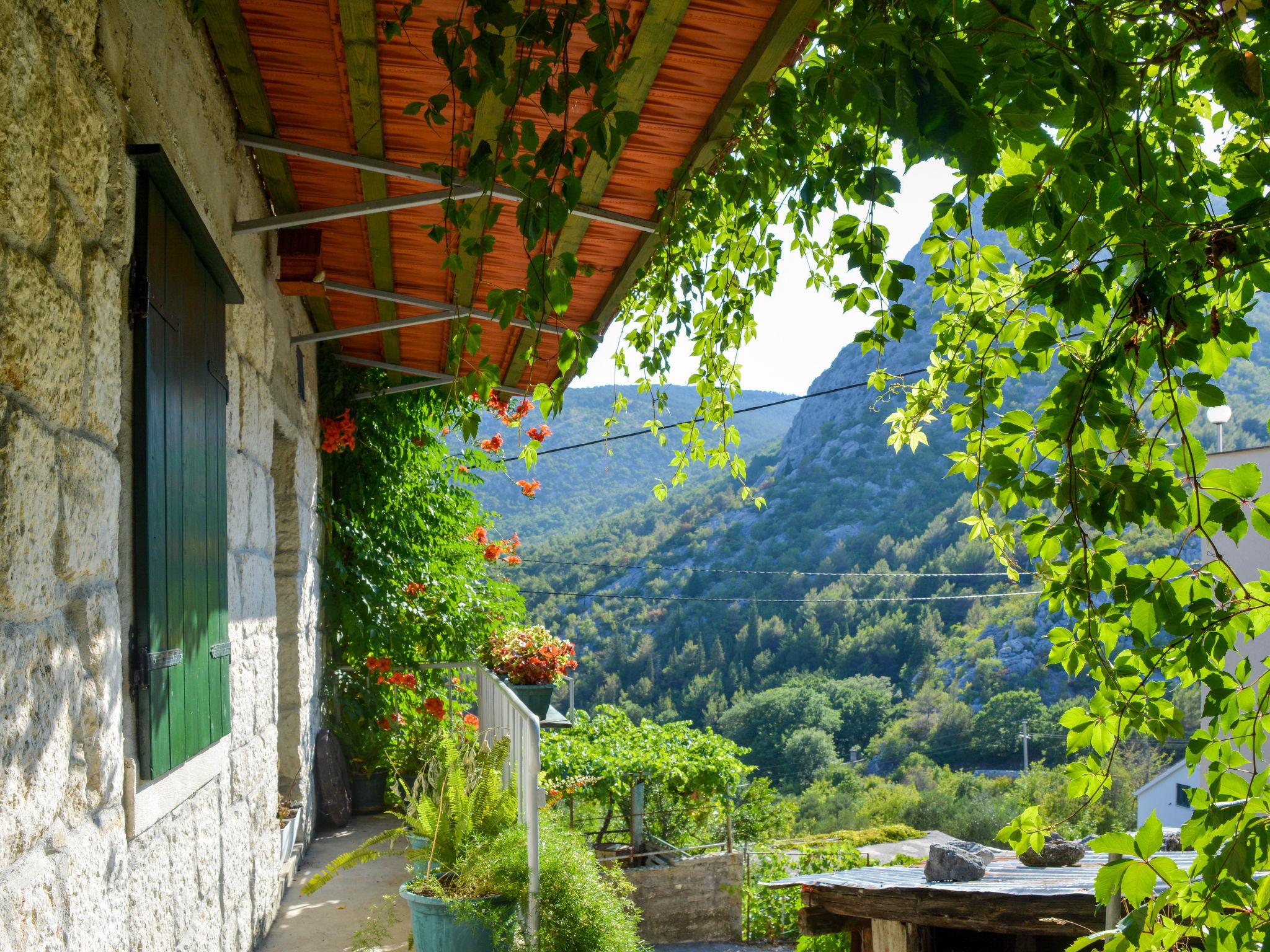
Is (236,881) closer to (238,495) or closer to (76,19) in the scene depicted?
(238,495)

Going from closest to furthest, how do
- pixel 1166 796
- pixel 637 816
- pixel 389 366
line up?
pixel 389 366 < pixel 637 816 < pixel 1166 796

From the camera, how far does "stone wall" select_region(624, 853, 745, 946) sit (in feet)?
27.8

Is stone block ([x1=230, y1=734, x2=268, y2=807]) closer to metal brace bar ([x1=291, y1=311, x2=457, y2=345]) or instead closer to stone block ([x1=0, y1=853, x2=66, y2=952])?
stone block ([x1=0, y1=853, x2=66, y2=952])

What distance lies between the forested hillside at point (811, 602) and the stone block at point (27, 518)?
3767 cm

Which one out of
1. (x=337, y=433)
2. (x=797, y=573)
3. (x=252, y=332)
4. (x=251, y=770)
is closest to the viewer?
(x=251, y=770)

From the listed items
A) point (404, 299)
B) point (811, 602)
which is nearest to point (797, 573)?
point (811, 602)

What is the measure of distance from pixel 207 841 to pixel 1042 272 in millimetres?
2095

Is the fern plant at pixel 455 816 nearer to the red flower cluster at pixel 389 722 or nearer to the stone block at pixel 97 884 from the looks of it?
the stone block at pixel 97 884

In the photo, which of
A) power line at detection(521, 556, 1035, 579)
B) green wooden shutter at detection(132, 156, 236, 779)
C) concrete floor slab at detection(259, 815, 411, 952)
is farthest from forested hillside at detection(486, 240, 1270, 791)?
green wooden shutter at detection(132, 156, 236, 779)

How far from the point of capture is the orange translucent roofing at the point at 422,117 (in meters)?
2.01

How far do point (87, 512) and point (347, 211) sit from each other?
1.66m

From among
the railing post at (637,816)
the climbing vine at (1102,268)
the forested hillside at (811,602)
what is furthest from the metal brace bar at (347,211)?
the forested hillside at (811,602)

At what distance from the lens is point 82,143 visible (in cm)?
135

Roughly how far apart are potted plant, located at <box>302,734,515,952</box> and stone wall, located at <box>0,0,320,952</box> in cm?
58
